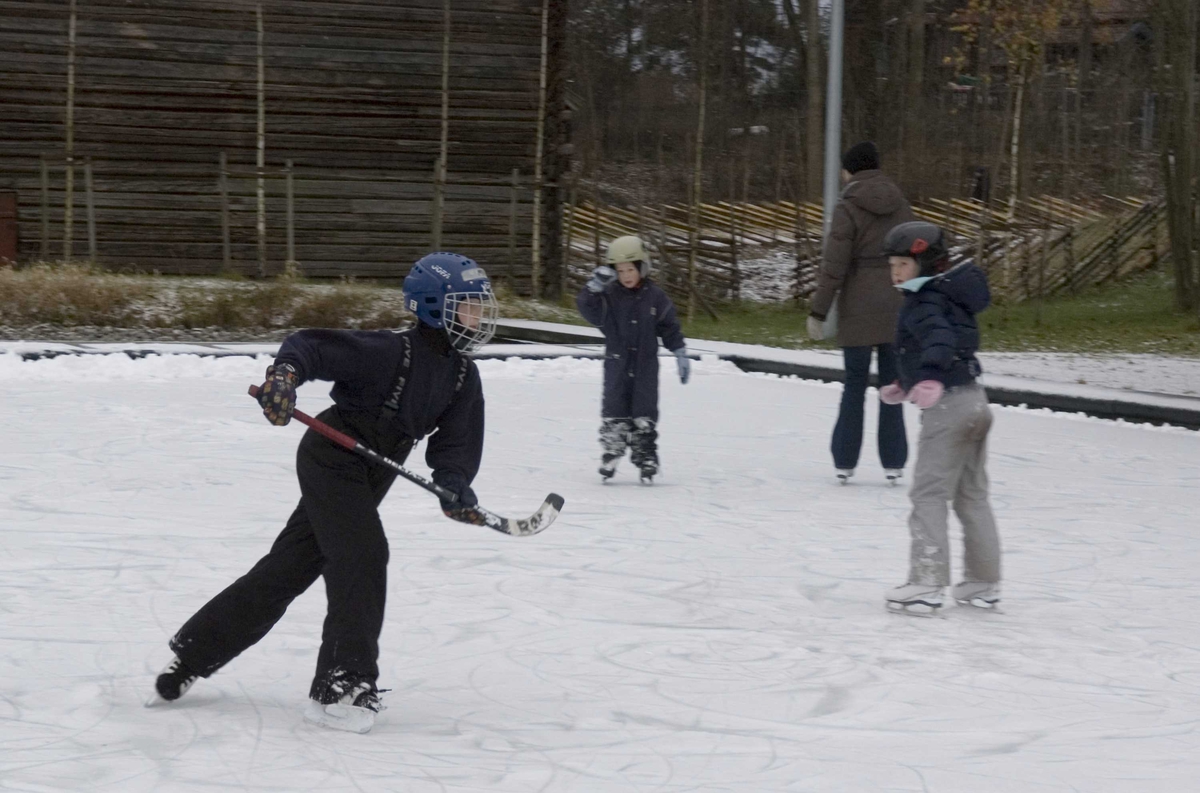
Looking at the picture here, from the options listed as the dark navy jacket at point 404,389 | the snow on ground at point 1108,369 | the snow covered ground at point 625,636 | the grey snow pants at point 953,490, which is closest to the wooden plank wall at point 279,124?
the snow on ground at point 1108,369

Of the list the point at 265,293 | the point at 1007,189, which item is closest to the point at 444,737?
the point at 265,293

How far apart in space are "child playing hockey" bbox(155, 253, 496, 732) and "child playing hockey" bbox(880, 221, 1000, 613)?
5.74 feet

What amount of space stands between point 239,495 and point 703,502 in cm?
212

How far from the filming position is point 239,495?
712 centimetres

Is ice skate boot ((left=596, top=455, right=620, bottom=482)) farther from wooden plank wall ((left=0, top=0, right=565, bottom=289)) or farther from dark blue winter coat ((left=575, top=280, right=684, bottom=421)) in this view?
wooden plank wall ((left=0, top=0, right=565, bottom=289))

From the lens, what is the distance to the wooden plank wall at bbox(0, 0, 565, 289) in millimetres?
20906

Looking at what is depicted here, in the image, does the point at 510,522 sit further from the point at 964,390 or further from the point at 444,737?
the point at 964,390

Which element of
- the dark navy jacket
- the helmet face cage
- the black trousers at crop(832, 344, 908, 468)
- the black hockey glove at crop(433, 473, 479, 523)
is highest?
the helmet face cage

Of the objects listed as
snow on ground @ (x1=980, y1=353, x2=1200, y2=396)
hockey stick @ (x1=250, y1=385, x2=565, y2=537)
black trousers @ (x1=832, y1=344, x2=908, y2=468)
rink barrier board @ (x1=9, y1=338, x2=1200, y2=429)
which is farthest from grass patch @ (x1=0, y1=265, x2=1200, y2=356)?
hockey stick @ (x1=250, y1=385, x2=565, y2=537)

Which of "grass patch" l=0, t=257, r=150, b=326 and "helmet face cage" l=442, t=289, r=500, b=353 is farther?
"grass patch" l=0, t=257, r=150, b=326

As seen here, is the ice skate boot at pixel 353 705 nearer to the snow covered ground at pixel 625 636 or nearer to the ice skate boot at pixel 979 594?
the snow covered ground at pixel 625 636

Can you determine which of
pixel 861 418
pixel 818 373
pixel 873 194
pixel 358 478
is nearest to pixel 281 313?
pixel 818 373

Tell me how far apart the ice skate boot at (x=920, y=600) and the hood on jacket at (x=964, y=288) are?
91cm

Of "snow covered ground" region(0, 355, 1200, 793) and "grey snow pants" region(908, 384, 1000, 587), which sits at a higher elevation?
"grey snow pants" region(908, 384, 1000, 587)
